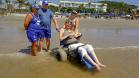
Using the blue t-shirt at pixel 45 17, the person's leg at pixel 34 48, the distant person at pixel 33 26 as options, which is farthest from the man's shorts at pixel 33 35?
the blue t-shirt at pixel 45 17

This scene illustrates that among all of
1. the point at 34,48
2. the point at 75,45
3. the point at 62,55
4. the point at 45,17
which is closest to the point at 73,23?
the point at 75,45

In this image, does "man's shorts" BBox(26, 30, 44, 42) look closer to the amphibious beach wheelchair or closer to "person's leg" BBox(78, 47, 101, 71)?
the amphibious beach wheelchair

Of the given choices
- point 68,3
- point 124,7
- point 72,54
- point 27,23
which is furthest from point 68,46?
point 68,3

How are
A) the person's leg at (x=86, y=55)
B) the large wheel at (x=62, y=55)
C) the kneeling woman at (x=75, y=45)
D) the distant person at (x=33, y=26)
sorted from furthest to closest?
the distant person at (x=33, y=26) → the large wheel at (x=62, y=55) → the kneeling woman at (x=75, y=45) → the person's leg at (x=86, y=55)

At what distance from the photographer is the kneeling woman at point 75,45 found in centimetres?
740

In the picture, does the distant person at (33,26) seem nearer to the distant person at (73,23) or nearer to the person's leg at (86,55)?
the distant person at (73,23)

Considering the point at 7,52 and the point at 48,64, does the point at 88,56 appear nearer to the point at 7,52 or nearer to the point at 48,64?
the point at 48,64

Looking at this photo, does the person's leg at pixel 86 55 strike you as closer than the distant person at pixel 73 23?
Yes

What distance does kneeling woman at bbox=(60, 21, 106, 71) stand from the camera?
24.3 feet

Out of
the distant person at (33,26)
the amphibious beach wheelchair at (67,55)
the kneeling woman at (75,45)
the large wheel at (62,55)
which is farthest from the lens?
the distant person at (33,26)

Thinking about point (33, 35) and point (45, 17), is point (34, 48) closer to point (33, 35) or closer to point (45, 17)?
point (33, 35)

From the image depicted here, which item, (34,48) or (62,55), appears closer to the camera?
(62,55)

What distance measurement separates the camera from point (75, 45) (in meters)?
7.80

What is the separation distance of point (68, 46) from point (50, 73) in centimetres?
105
